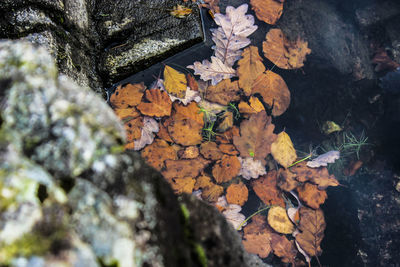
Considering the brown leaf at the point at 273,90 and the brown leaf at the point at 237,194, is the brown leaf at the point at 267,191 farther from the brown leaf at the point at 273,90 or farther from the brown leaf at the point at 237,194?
the brown leaf at the point at 273,90

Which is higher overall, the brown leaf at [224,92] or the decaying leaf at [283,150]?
the brown leaf at [224,92]

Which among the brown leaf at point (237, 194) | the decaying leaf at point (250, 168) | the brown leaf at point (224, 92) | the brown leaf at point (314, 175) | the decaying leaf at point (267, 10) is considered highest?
the decaying leaf at point (267, 10)

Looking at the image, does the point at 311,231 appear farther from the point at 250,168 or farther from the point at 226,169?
the point at 226,169

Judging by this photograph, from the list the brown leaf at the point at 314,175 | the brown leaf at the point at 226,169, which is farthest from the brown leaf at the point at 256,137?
the brown leaf at the point at 314,175

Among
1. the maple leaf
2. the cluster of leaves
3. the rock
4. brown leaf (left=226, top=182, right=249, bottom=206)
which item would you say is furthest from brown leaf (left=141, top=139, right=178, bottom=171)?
the rock

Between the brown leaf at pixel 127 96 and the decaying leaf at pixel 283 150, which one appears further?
the decaying leaf at pixel 283 150

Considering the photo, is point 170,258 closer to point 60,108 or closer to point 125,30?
point 60,108

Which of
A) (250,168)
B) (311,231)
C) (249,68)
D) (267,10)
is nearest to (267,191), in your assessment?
(250,168)

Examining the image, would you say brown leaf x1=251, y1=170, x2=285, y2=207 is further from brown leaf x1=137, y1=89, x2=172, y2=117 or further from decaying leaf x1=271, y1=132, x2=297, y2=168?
brown leaf x1=137, y1=89, x2=172, y2=117
